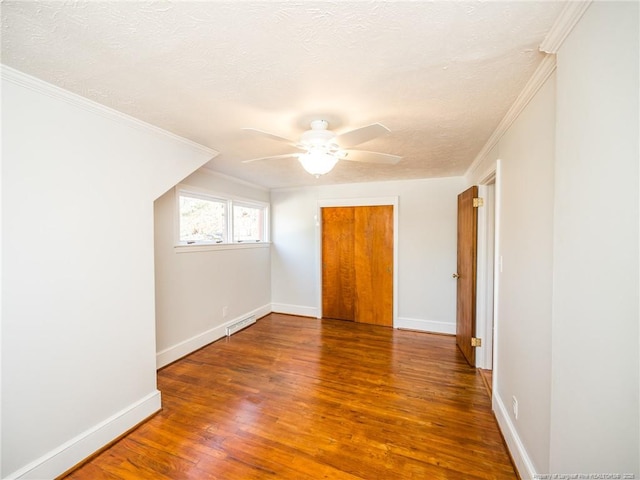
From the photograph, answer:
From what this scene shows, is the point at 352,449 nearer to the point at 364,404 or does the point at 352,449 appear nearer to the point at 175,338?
the point at 364,404

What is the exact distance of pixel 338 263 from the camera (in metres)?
4.58

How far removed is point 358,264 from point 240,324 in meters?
2.13

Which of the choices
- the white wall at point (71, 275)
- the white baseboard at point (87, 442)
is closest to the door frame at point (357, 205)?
the white wall at point (71, 275)

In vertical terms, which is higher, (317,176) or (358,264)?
(317,176)

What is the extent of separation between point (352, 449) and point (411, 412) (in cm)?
66

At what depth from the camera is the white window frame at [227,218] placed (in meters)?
3.11

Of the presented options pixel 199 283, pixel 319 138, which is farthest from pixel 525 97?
pixel 199 283

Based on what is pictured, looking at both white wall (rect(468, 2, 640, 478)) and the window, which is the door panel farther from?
white wall (rect(468, 2, 640, 478))

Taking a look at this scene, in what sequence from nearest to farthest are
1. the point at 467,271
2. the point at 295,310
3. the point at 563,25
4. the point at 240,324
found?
the point at 563,25
the point at 467,271
the point at 240,324
the point at 295,310

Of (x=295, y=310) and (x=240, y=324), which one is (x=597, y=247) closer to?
(x=240, y=324)

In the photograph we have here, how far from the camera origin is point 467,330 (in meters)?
3.02

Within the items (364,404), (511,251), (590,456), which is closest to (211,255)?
(364,404)

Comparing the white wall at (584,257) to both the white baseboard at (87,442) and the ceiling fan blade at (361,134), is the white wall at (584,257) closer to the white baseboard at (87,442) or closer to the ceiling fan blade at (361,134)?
the ceiling fan blade at (361,134)

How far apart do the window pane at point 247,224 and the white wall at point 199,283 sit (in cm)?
19
